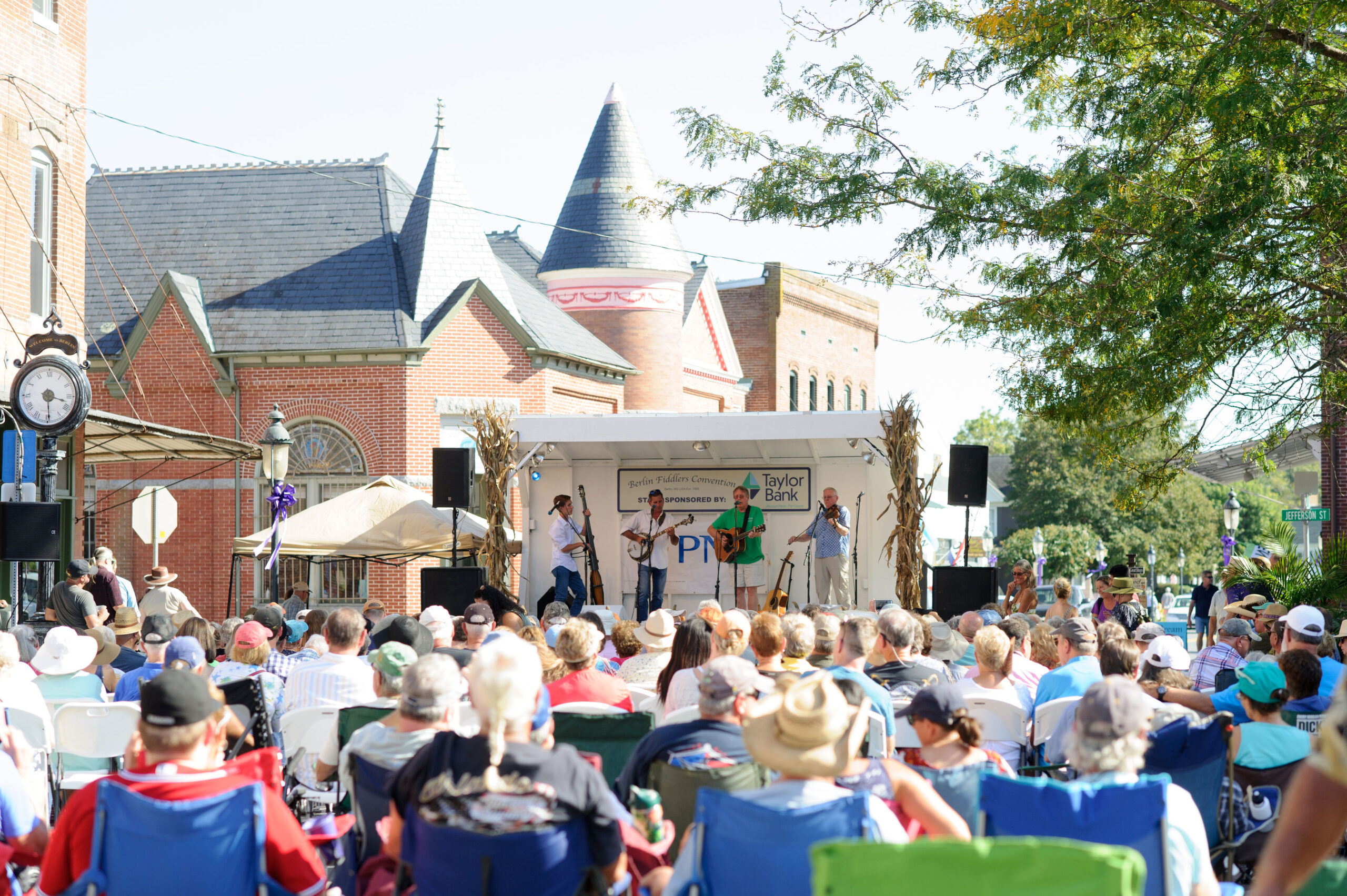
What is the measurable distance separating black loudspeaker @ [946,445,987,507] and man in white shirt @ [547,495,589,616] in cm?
474

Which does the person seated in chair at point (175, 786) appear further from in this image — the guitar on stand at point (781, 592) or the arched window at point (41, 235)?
the arched window at point (41, 235)

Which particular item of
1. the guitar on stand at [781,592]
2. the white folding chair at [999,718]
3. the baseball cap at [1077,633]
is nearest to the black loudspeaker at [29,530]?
the guitar on stand at [781,592]

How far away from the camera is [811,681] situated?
3873 millimetres

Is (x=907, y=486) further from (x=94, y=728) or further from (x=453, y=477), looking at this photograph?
(x=94, y=728)

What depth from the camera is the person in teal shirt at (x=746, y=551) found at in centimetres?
1656

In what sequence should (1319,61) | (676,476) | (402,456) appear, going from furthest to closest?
(402,456), (676,476), (1319,61)

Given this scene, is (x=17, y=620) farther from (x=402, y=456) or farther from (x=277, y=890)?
(x=277, y=890)

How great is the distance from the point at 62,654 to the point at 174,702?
3979 millimetres

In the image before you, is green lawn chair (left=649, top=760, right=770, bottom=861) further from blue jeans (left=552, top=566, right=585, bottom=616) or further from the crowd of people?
blue jeans (left=552, top=566, right=585, bottom=616)

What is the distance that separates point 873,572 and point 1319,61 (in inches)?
327

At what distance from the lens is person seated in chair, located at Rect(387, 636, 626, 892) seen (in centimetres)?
367

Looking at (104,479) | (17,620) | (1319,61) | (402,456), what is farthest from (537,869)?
(104,479)

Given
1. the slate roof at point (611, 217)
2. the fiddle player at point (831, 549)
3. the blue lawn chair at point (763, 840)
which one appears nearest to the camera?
the blue lawn chair at point (763, 840)

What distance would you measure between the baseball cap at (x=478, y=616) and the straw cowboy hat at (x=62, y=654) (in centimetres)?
256
